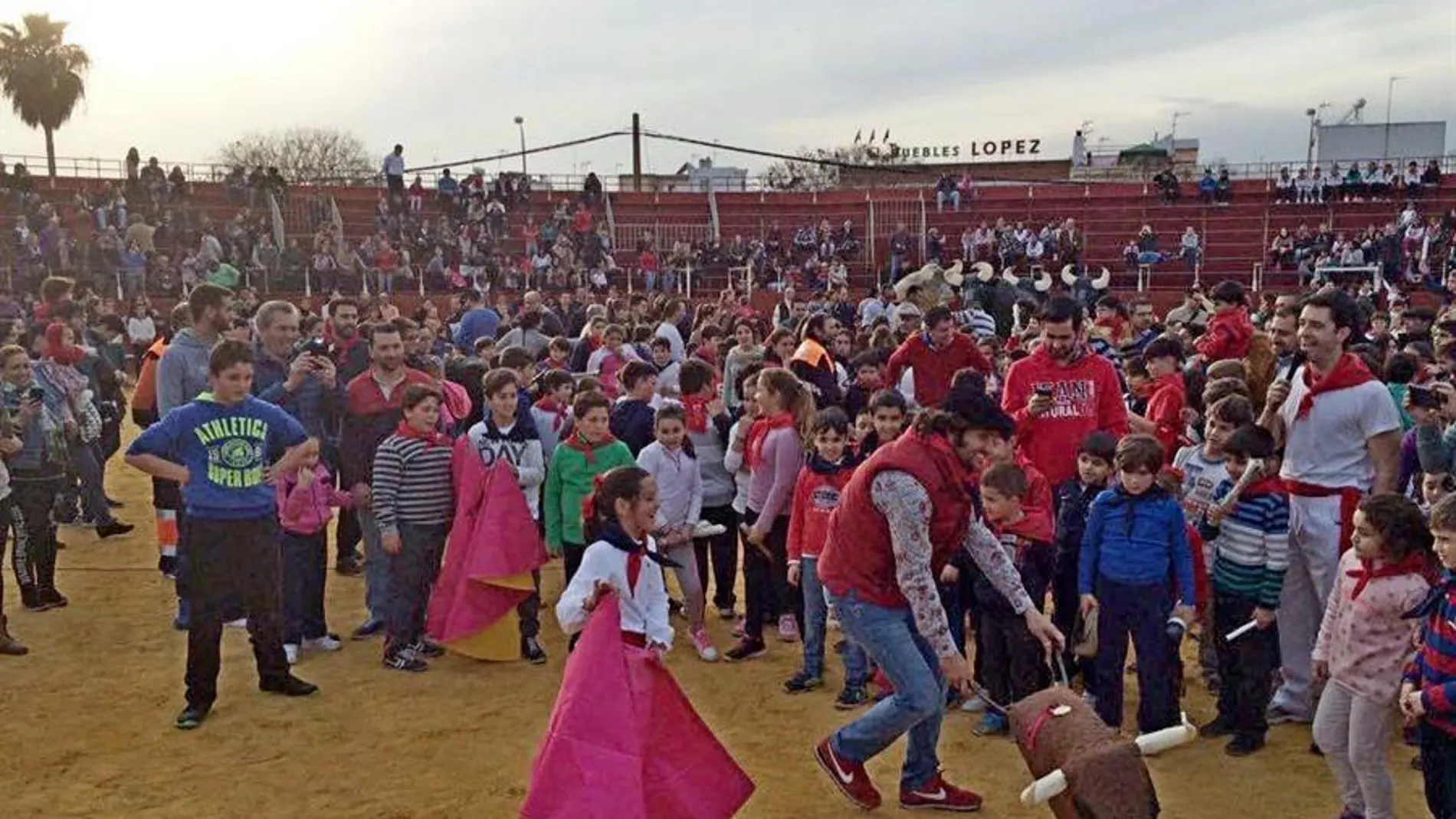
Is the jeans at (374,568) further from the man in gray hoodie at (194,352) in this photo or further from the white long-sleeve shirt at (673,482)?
the white long-sleeve shirt at (673,482)

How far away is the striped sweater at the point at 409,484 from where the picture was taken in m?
7.18

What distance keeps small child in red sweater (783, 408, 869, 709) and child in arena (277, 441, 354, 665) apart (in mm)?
2886

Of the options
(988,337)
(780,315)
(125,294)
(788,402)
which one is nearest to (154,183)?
(125,294)

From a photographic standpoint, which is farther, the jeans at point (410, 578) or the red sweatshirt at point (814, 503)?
the jeans at point (410, 578)

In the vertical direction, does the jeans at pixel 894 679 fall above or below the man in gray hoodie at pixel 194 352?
below

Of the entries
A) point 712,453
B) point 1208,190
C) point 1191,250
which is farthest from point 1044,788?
point 1208,190

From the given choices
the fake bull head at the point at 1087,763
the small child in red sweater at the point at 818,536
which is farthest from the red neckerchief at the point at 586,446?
the fake bull head at the point at 1087,763

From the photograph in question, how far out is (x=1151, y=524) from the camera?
5.68 meters

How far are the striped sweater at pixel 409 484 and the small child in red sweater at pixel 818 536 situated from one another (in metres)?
2.13

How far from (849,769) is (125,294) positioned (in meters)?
24.3

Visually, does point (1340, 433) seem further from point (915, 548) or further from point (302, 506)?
point (302, 506)

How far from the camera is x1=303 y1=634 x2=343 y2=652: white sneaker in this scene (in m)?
7.70

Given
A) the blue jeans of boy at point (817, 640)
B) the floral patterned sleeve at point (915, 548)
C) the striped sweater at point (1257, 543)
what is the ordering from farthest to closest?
the blue jeans of boy at point (817, 640) → the striped sweater at point (1257, 543) → the floral patterned sleeve at point (915, 548)

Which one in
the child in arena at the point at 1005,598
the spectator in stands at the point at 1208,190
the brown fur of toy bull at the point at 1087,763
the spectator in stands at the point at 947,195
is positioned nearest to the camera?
the brown fur of toy bull at the point at 1087,763
